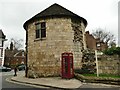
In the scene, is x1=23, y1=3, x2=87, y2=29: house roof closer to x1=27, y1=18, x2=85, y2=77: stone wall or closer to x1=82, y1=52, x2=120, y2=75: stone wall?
x1=27, y1=18, x2=85, y2=77: stone wall

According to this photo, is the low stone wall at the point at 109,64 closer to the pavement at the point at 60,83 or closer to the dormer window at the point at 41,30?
the pavement at the point at 60,83

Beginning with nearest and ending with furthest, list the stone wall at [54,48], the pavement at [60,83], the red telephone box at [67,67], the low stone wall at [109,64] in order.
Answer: the pavement at [60,83], the red telephone box at [67,67], the low stone wall at [109,64], the stone wall at [54,48]

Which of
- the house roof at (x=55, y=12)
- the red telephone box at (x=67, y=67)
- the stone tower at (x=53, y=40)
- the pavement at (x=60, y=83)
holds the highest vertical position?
the house roof at (x=55, y=12)

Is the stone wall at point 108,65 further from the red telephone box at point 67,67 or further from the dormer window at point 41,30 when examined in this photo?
the dormer window at point 41,30

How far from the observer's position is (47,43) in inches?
763

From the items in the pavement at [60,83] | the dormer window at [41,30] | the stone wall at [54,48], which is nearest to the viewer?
the pavement at [60,83]

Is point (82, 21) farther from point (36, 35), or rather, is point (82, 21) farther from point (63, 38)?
point (36, 35)

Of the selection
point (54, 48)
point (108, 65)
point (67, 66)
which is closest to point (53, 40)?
point (54, 48)

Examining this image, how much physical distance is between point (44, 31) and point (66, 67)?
4817mm

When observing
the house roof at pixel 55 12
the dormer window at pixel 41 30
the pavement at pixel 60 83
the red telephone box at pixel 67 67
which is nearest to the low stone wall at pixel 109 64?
the red telephone box at pixel 67 67

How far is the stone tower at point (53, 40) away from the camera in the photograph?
750 inches

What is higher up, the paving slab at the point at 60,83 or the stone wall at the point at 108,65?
the stone wall at the point at 108,65

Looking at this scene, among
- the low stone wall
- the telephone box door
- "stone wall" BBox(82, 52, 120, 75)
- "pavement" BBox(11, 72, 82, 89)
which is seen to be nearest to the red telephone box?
the telephone box door

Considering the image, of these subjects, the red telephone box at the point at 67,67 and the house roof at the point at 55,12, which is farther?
the house roof at the point at 55,12
